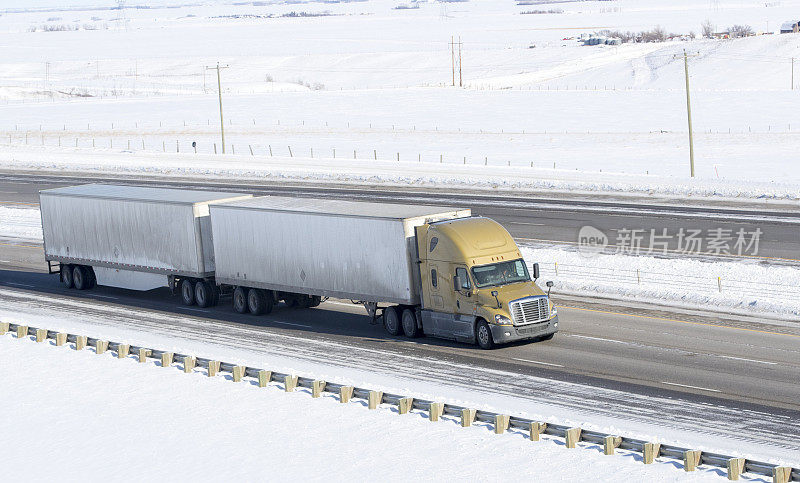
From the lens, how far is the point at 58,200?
127 ft

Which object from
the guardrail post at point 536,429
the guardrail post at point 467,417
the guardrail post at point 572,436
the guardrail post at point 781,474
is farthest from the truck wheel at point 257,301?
the guardrail post at point 781,474

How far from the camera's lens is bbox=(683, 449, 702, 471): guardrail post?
17.3 metres

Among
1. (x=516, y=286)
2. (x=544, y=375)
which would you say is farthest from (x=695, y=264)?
(x=544, y=375)

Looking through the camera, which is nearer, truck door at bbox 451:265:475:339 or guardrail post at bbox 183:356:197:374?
guardrail post at bbox 183:356:197:374

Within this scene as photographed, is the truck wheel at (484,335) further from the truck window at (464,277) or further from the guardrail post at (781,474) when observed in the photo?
the guardrail post at (781,474)

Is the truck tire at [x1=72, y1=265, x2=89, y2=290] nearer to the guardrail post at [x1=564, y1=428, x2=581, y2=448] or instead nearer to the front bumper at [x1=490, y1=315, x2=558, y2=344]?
the front bumper at [x1=490, y1=315, x2=558, y2=344]

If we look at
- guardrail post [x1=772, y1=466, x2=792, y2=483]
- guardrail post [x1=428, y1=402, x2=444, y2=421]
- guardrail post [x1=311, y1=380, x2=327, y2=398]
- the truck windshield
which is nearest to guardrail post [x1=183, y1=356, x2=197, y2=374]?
guardrail post [x1=311, y1=380, x2=327, y2=398]

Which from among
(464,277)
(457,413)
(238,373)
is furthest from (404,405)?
(464,277)

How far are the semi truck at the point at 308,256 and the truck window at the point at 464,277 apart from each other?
3 centimetres

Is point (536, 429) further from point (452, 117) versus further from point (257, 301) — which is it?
point (452, 117)

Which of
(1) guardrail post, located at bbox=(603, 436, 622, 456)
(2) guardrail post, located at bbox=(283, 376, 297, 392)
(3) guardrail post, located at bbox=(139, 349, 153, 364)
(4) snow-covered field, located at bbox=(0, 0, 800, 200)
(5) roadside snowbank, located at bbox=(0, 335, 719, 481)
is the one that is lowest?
(5) roadside snowbank, located at bbox=(0, 335, 719, 481)

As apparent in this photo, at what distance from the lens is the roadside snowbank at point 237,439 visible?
18.4m

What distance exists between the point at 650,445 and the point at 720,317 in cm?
1365

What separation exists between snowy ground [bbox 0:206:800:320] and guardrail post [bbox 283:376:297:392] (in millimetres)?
13719
